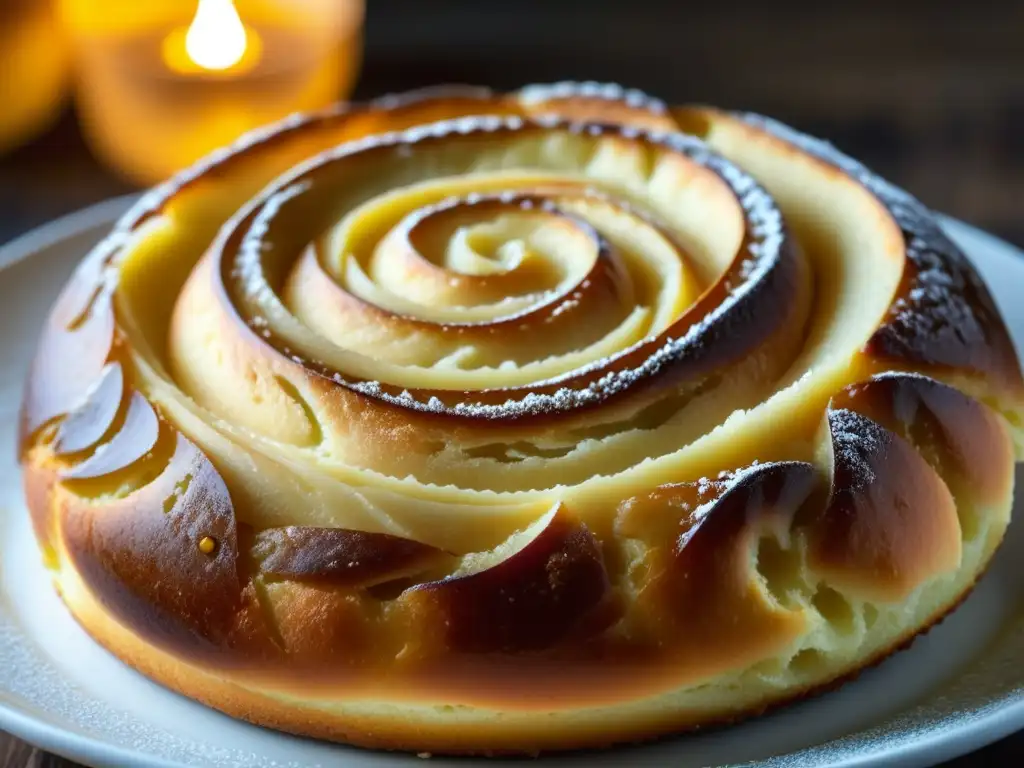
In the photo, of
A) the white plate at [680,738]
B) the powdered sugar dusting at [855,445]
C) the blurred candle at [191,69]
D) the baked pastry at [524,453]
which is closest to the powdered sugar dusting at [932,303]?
the baked pastry at [524,453]

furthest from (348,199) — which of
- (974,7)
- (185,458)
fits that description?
(974,7)

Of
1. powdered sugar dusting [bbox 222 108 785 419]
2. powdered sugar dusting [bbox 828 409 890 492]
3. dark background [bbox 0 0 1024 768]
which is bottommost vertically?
dark background [bbox 0 0 1024 768]

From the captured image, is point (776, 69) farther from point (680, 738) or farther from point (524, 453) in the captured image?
point (680, 738)

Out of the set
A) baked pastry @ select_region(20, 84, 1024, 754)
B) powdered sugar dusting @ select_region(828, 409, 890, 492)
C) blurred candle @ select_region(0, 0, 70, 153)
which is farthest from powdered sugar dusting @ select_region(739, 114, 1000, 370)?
blurred candle @ select_region(0, 0, 70, 153)

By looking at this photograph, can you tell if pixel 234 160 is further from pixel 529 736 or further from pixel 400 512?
pixel 529 736

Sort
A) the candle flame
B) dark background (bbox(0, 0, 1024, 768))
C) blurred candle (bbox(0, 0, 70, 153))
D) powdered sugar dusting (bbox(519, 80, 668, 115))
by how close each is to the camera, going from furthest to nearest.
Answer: dark background (bbox(0, 0, 1024, 768)) → blurred candle (bbox(0, 0, 70, 153)) → the candle flame → powdered sugar dusting (bbox(519, 80, 668, 115))

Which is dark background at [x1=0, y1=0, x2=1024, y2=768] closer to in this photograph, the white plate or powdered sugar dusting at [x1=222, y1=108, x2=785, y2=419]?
powdered sugar dusting at [x1=222, y1=108, x2=785, y2=419]

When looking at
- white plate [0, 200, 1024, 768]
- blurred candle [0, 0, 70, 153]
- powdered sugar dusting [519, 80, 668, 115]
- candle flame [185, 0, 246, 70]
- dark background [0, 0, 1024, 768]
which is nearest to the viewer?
white plate [0, 200, 1024, 768]
